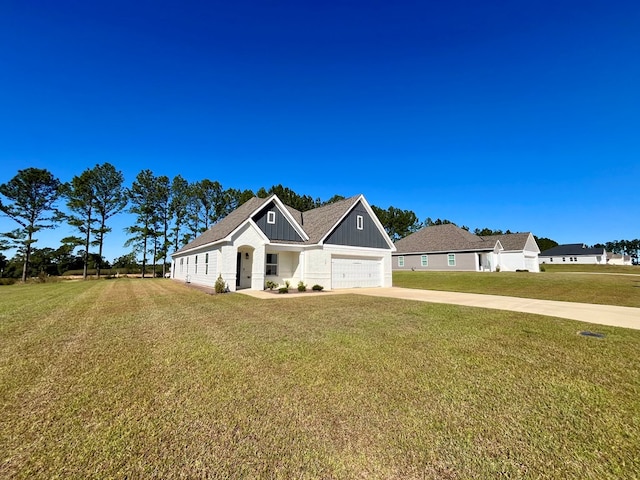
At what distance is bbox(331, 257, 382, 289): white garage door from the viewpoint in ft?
65.9

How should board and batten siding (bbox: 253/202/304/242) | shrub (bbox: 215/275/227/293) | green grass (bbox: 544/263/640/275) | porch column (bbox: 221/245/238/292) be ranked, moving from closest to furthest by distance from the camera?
1. shrub (bbox: 215/275/227/293)
2. porch column (bbox: 221/245/238/292)
3. board and batten siding (bbox: 253/202/304/242)
4. green grass (bbox: 544/263/640/275)

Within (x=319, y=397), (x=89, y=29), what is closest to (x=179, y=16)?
(x=89, y=29)

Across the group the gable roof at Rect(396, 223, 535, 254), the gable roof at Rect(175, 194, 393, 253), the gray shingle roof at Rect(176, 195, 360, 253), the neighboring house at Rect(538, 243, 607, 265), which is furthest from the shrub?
the neighboring house at Rect(538, 243, 607, 265)

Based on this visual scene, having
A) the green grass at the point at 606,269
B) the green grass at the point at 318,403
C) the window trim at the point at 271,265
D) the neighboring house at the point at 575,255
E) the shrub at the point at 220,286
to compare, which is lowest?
the green grass at the point at 318,403

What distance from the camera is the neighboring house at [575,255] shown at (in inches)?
2415

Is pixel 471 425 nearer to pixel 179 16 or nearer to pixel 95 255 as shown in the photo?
pixel 179 16

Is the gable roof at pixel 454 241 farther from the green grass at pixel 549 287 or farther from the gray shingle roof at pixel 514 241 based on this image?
the green grass at pixel 549 287

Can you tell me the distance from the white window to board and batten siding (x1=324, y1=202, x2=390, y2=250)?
3.78 m

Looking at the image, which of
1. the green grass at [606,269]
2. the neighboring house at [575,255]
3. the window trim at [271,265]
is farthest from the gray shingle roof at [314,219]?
the neighboring house at [575,255]

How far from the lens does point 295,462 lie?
8.59 ft

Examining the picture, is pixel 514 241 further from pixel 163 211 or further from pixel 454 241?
pixel 163 211

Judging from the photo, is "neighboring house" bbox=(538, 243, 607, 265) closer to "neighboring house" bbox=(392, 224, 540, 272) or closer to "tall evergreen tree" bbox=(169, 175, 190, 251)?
"neighboring house" bbox=(392, 224, 540, 272)

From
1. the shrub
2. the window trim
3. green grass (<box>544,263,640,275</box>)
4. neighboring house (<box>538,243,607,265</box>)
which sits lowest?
the shrub

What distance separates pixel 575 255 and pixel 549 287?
61.0 meters
